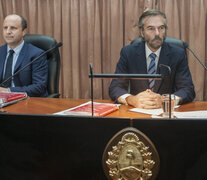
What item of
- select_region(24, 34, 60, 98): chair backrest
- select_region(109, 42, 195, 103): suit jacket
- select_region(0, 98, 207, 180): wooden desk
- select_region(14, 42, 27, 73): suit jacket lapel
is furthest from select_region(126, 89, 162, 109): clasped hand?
select_region(14, 42, 27, 73): suit jacket lapel

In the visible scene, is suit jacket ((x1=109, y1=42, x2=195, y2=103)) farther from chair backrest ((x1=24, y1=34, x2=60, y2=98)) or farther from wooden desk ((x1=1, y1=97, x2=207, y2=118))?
chair backrest ((x1=24, y1=34, x2=60, y2=98))

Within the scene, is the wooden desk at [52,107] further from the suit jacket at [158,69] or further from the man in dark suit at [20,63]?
the man in dark suit at [20,63]

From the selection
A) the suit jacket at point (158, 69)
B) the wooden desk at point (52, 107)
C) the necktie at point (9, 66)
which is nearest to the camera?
the wooden desk at point (52, 107)

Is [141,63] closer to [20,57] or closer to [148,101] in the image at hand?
[148,101]

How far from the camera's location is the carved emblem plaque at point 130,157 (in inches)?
30.9

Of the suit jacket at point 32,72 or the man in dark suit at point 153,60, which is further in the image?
the suit jacket at point 32,72

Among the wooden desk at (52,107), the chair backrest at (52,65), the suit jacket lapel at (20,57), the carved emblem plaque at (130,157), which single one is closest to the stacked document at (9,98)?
the wooden desk at (52,107)

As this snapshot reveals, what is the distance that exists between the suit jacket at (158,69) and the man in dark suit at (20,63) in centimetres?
63

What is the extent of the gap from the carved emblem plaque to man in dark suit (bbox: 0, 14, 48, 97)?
1.35 meters

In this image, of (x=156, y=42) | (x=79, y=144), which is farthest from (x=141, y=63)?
(x=79, y=144)

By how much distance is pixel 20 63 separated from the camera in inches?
87.3

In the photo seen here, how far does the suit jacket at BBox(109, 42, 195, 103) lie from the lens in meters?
1.86

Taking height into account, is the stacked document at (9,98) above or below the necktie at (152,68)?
below

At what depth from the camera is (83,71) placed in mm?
2986
